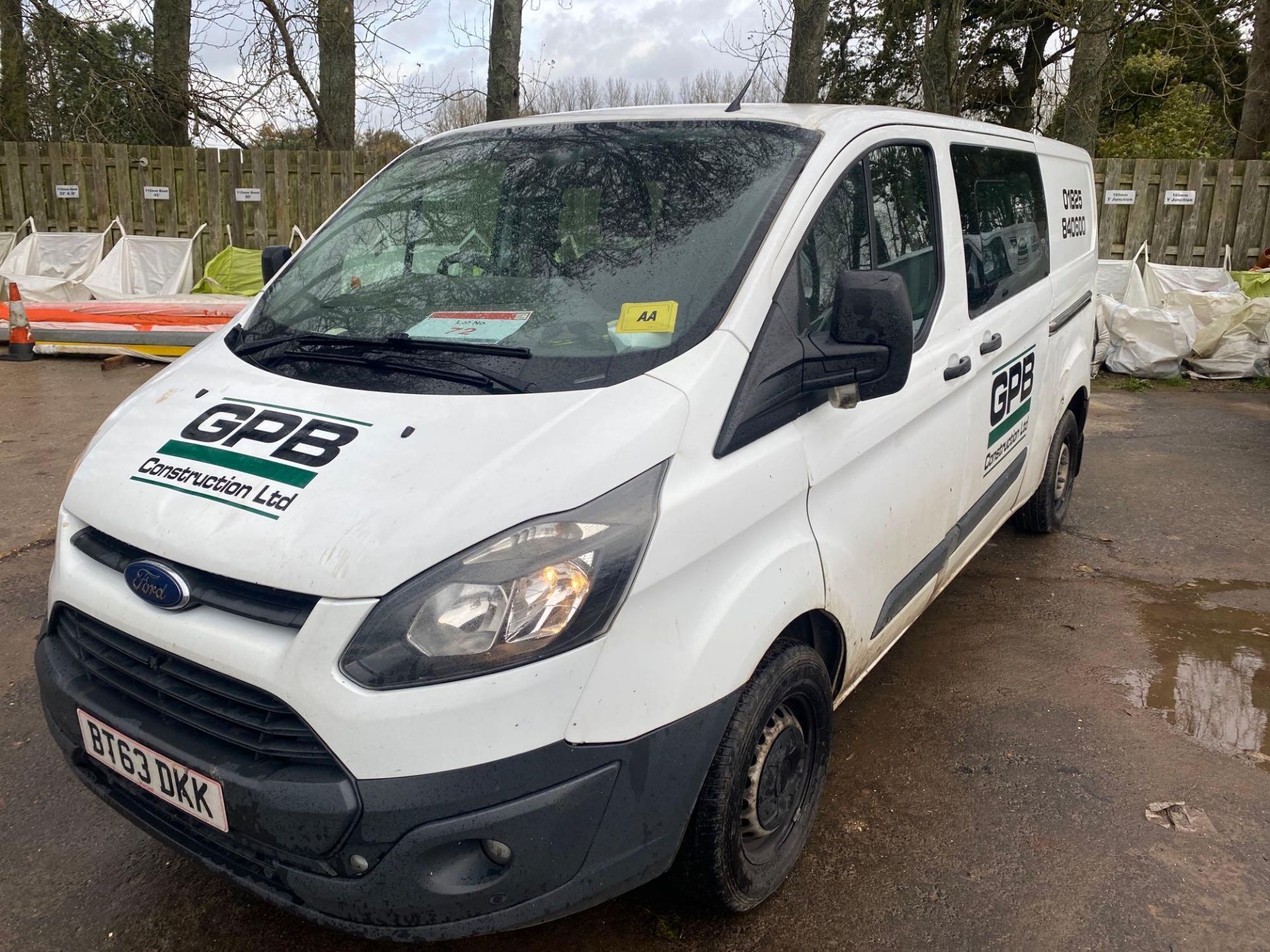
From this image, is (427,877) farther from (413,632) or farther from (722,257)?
(722,257)

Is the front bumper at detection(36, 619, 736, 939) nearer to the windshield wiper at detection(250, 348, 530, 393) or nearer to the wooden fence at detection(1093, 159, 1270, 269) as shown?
the windshield wiper at detection(250, 348, 530, 393)

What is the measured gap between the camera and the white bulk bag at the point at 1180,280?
33.3ft

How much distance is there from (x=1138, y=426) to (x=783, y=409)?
665 centimetres

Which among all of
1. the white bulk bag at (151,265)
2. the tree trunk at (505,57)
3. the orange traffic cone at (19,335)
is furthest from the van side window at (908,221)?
the white bulk bag at (151,265)

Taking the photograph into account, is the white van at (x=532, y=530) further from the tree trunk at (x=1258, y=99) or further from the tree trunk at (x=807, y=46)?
the tree trunk at (x=1258, y=99)

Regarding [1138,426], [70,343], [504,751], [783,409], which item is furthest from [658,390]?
[70,343]

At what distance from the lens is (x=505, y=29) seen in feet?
28.5

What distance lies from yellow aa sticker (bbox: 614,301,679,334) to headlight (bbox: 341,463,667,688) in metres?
0.60

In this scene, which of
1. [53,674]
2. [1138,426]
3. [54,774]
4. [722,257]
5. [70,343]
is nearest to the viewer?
[53,674]

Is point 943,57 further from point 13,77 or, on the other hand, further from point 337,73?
point 13,77

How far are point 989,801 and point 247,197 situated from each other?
11643 mm

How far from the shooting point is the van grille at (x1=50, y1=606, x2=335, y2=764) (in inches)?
74.2

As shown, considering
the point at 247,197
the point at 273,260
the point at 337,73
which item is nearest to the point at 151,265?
the point at 247,197

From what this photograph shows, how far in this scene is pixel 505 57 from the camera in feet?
28.6
